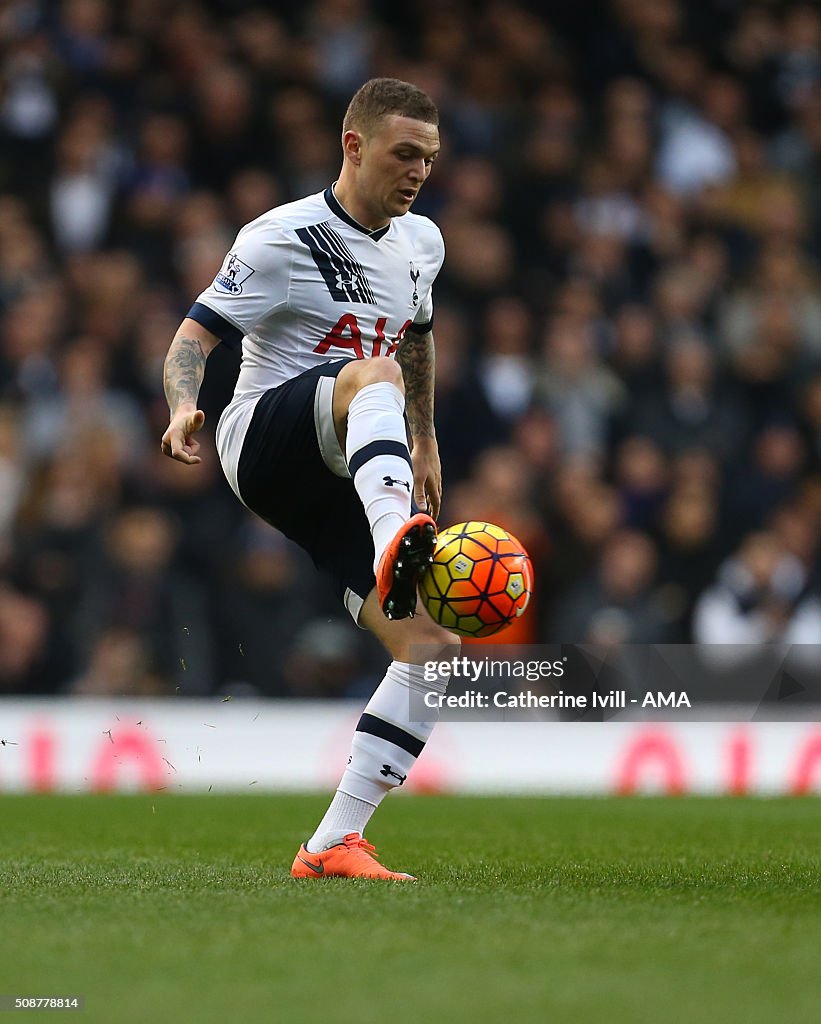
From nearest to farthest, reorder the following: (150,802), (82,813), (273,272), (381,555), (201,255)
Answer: (381,555) → (273,272) → (82,813) → (150,802) → (201,255)

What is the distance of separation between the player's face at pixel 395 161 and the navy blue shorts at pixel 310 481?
1.62 ft

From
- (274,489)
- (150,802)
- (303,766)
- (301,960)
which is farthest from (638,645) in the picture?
(301,960)

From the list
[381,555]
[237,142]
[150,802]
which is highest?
[237,142]

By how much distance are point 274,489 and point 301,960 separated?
191 centimetres

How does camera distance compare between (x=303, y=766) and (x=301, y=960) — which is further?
(x=303, y=766)

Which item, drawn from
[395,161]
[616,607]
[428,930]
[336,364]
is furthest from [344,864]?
[616,607]

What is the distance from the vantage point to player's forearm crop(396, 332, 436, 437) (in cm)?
559

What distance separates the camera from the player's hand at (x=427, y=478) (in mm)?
5430

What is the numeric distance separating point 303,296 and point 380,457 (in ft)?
2.57

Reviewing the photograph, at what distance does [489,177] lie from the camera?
12.7 m

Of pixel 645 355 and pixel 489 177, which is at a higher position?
pixel 489 177

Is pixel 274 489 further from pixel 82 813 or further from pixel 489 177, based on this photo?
pixel 489 177

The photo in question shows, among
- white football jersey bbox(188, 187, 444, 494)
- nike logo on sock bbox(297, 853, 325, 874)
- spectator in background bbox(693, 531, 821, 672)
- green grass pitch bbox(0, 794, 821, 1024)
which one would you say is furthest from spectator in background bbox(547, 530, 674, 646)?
nike logo on sock bbox(297, 853, 325, 874)

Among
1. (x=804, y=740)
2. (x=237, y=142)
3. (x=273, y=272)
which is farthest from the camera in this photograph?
(x=237, y=142)
